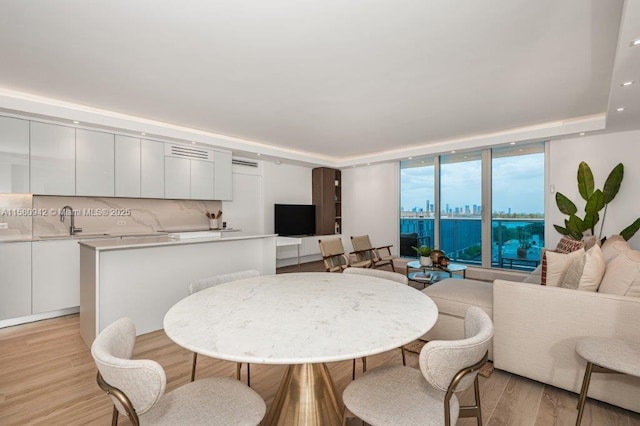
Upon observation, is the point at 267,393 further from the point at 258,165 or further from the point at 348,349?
the point at 258,165

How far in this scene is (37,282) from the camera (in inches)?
143

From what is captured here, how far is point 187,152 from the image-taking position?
521cm

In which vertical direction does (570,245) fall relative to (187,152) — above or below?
below

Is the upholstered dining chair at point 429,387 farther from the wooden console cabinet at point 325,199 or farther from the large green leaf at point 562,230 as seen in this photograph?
the wooden console cabinet at point 325,199

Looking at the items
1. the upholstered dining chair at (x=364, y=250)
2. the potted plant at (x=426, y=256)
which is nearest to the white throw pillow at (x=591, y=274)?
the potted plant at (x=426, y=256)

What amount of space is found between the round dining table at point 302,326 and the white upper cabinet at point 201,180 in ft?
12.6

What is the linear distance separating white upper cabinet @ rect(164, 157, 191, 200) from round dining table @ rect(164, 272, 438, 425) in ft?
12.2

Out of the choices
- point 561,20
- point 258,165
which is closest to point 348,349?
point 561,20

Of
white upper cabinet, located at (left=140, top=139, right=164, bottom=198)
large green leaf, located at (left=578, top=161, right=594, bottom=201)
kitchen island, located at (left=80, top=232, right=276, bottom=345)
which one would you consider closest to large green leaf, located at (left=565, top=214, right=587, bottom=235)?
large green leaf, located at (left=578, top=161, right=594, bottom=201)

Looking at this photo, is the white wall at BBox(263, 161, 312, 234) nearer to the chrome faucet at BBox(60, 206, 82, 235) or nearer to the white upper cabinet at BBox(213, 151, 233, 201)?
the white upper cabinet at BBox(213, 151, 233, 201)

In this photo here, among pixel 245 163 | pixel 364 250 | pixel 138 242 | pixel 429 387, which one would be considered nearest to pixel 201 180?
pixel 245 163

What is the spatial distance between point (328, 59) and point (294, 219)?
477 cm

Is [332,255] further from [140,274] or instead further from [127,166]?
[127,166]

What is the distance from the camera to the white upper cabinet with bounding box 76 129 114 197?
4.17m
